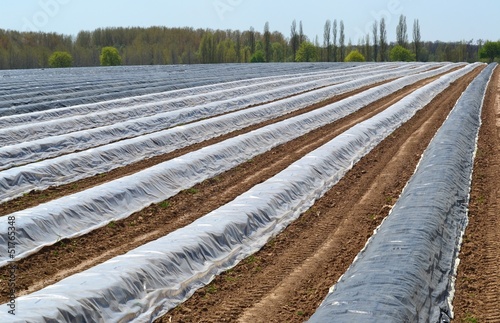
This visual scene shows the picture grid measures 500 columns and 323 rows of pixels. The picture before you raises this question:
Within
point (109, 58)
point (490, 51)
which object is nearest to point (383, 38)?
point (490, 51)

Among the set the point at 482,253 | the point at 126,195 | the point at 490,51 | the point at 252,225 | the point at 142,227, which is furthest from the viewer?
the point at 490,51

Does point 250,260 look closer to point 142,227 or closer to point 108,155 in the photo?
point 142,227

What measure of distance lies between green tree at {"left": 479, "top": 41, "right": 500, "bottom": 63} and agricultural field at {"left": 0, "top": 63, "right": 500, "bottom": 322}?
266 feet

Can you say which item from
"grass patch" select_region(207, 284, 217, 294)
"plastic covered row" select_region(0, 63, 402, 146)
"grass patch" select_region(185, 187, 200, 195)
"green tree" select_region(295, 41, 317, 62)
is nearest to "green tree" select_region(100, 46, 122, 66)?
"green tree" select_region(295, 41, 317, 62)

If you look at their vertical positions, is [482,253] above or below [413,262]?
below

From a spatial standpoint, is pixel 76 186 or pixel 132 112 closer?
pixel 76 186

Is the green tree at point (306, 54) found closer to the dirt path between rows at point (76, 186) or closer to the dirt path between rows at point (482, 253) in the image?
the dirt path between rows at point (76, 186)

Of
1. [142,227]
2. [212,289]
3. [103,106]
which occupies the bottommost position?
[212,289]

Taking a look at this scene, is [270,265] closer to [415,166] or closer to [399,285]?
[399,285]

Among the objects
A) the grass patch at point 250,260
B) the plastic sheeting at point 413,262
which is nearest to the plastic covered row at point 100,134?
the grass patch at point 250,260

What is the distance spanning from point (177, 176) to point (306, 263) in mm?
4391

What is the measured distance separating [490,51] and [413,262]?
306 feet

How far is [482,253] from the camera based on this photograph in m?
6.94

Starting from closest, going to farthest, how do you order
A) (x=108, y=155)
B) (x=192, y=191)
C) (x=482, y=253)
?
(x=482, y=253), (x=192, y=191), (x=108, y=155)
